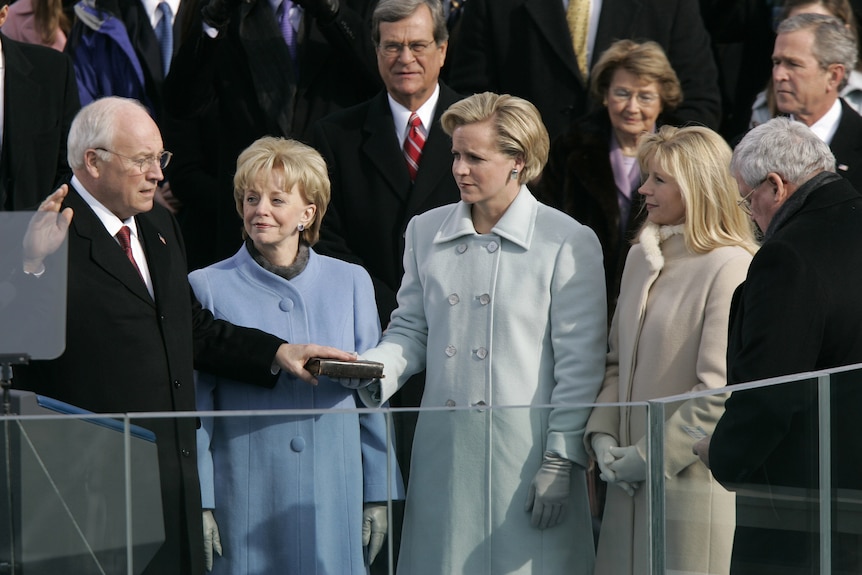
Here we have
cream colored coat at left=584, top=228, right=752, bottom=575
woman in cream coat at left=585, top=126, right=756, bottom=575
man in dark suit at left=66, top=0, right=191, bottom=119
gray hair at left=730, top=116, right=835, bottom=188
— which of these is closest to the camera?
cream colored coat at left=584, top=228, right=752, bottom=575

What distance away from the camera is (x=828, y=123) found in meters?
6.48

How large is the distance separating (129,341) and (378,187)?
5.93ft

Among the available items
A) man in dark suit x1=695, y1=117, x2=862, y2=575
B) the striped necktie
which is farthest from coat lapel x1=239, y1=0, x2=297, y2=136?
man in dark suit x1=695, y1=117, x2=862, y2=575

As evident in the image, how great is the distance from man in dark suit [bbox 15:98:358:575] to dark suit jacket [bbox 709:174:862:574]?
133cm

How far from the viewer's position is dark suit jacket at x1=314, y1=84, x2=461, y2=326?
627cm

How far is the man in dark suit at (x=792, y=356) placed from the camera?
415 cm

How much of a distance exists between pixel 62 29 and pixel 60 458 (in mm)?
4013

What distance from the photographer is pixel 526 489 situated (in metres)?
4.12

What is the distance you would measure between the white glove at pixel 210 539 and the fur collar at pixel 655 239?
1.70 meters

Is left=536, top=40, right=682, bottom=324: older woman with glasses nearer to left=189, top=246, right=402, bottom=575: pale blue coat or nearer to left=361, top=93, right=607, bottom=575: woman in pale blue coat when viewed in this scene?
left=361, top=93, right=607, bottom=575: woman in pale blue coat

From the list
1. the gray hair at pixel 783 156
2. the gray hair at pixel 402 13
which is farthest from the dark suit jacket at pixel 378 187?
the gray hair at pixel 783 156

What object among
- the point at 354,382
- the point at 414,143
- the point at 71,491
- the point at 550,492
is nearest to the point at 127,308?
the point at 354,382

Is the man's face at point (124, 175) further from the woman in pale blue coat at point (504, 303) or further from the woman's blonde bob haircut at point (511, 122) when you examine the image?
the woman's blonde bob haircut at point (511, 122)

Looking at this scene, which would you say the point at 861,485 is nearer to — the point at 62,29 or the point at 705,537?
the point at 705,537
